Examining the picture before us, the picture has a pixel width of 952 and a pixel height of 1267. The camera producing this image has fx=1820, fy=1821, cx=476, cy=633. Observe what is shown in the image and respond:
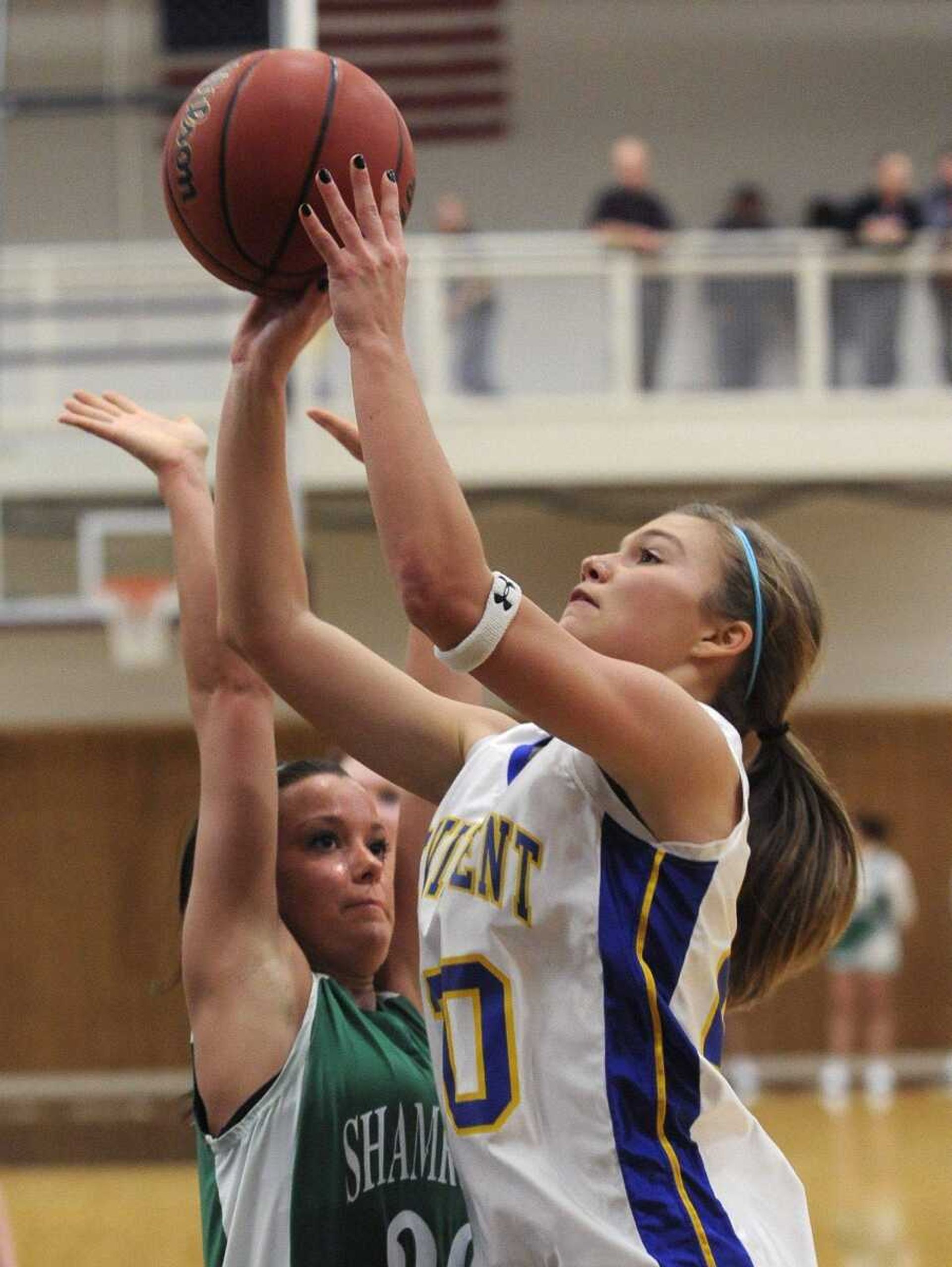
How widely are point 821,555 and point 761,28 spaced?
12.1 ft

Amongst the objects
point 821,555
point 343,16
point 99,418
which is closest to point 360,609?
point 821,555

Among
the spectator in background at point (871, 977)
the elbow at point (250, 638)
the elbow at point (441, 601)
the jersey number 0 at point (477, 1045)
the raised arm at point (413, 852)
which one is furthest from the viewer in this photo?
the spectator in background at point (871, 977)

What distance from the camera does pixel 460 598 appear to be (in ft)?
5.69

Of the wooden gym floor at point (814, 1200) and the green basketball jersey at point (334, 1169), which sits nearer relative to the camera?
the green basketball jersey at point (334, 1169)

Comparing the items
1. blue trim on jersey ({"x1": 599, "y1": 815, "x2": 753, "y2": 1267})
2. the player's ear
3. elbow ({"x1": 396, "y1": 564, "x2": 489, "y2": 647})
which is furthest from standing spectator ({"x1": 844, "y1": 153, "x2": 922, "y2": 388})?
elbow ({"x1": 396, "y1": 564, "x2": 489, "y2": 647})

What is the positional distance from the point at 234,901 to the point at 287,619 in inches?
13.6

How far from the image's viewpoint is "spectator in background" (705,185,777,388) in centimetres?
1001

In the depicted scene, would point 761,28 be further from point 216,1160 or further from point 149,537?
point 216,1160

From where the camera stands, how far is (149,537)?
→ 8070 mm

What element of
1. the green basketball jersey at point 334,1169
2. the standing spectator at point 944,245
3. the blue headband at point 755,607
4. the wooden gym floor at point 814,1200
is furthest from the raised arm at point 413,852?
the standing spectator at point 944,245

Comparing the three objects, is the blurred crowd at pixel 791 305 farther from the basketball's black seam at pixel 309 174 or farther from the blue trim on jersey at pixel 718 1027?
the blue trim on jersey at pixel 718 1027

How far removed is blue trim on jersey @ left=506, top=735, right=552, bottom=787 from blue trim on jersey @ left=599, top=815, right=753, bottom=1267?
6.1 inches

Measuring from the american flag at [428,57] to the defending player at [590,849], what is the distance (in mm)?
10480

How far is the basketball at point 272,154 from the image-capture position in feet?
7.00
